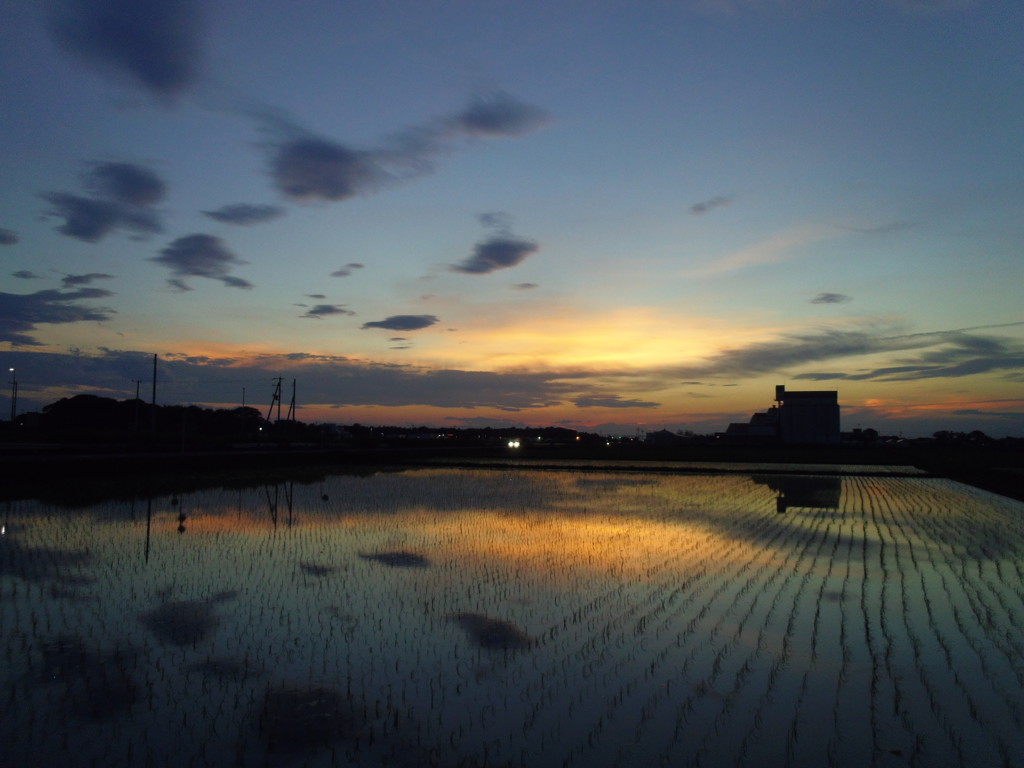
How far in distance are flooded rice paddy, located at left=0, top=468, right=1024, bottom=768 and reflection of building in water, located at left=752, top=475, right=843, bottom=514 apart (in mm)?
5917

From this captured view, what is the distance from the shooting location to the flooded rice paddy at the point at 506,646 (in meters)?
5.36

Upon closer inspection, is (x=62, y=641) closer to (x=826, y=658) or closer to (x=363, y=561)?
(x=363, y=561)

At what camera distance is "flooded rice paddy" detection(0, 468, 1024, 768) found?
17.6 ft

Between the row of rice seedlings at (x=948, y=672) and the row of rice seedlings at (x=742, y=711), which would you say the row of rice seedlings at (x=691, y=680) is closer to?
the row of rice seedlings at (x=742, y=711)

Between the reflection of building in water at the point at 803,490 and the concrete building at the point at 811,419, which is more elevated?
the concrete building at the point at 811,419

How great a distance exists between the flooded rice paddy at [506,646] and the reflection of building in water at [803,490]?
5.92 metres

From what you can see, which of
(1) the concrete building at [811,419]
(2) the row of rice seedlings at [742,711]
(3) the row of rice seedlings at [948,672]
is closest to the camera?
(2) the row of rice seedlings at [742,711]

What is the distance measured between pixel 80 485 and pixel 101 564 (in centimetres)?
1534

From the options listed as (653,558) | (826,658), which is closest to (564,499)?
(653,558)

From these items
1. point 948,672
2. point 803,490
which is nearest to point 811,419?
point 803,490

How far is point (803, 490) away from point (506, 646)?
75.2 ft

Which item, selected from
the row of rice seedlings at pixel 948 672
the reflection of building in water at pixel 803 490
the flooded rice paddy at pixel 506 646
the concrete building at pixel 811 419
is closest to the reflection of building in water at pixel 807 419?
the concrete building at pixel 811 419

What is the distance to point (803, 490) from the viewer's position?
89.6 feet

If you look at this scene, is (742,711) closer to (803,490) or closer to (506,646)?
(506,646)
